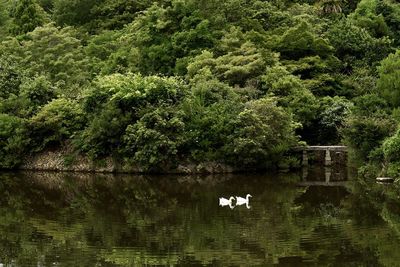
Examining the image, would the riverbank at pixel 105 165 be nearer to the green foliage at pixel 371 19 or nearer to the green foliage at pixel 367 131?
the green foliage at pixel 367 131

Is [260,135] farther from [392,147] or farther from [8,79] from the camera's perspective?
[8,79]

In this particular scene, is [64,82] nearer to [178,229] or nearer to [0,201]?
[0,201]

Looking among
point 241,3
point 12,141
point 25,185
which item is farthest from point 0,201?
point 241,3

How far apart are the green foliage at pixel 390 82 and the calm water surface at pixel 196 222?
504cm

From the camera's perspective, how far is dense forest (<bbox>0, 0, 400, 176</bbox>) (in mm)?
36281

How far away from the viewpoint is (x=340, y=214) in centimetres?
2478

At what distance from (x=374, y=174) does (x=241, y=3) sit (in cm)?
2068

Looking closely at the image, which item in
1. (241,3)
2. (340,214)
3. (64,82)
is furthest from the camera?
(241,3)

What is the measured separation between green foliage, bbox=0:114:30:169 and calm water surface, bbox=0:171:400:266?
3.48m

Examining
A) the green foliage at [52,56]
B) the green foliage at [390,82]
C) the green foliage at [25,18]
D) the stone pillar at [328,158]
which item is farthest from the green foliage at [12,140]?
the green foliage at [390,82]

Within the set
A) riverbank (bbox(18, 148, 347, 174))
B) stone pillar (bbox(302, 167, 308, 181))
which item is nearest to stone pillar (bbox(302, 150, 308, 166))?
riverbank (bbox(18, 148, 347, 174))

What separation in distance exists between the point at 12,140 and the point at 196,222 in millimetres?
17948

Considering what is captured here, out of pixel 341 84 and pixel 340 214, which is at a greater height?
pixel 341 84

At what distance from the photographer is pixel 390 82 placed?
3653cm
